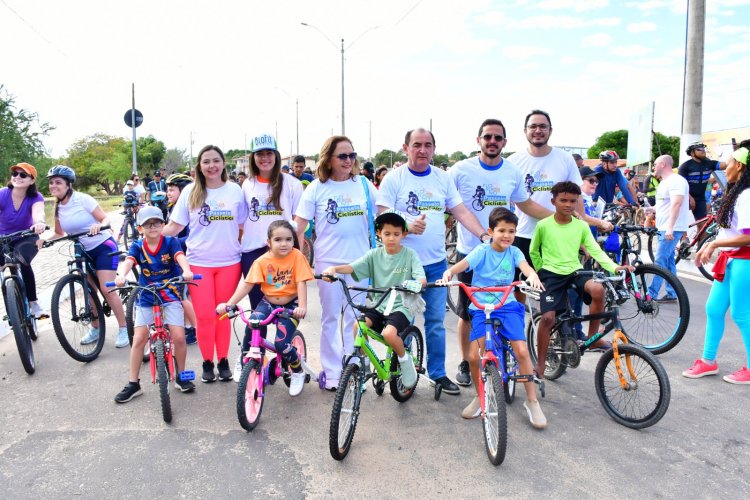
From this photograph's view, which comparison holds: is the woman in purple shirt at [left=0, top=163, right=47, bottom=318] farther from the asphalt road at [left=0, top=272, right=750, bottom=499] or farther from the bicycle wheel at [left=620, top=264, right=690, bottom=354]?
the bicycle wheel at [left=620, top=264, right=690, bottom=354]

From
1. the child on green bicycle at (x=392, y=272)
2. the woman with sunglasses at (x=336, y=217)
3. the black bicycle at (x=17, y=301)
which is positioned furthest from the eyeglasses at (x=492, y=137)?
the black bicycle at (x=17, y=301)

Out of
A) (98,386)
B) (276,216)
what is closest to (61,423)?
(98,386)

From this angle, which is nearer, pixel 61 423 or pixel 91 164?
pixel 61 423

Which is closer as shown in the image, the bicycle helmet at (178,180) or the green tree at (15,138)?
the bicycle helmet at (178,180)

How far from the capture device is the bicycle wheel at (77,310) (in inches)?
201

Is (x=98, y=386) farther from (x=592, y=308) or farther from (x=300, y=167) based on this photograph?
(x=300, y=167)

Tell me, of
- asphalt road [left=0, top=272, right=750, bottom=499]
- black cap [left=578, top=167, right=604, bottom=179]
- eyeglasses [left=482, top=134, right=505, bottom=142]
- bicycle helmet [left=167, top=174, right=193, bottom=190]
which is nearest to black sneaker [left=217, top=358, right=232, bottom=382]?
asphalt road [left=0, top=272, right=750, bottom=499]

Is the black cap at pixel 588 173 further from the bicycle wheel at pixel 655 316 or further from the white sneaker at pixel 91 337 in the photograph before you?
the white sneaker at pixel 91 337

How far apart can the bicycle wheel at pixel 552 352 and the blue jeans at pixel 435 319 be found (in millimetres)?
818

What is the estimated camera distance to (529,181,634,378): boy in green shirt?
4.31 m

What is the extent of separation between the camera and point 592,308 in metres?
4.32

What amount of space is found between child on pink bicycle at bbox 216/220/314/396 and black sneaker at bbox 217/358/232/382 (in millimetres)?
697

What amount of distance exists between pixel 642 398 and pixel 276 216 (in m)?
3.26

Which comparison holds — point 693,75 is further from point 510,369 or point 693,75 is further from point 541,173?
point 510,369
